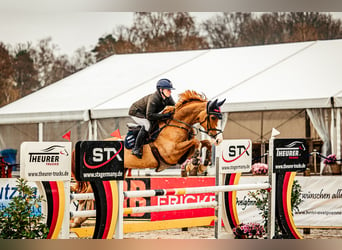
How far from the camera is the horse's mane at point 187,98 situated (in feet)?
19.5

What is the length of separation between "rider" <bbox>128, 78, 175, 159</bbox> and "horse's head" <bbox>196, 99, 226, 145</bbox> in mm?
295

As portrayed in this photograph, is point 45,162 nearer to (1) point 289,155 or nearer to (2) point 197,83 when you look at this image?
(2) point 197,83

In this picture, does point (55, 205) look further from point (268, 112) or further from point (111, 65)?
point (268, 112)

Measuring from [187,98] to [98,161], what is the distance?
4.79 ft

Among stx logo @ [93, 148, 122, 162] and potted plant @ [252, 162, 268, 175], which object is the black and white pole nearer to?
potted plant @ [252, 162, 268, 175]

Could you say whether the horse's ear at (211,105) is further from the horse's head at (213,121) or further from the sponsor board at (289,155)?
the sponsor board at (289,155)

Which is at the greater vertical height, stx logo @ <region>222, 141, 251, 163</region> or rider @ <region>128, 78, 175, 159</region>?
rider @ <region>128, 78, 175, 159</region>

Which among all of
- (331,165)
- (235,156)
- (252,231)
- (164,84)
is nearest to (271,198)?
(252,231)

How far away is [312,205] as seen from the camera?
641cm

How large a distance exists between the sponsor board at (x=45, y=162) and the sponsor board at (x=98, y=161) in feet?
0.32

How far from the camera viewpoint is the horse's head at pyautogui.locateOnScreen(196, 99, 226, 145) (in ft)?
19.5

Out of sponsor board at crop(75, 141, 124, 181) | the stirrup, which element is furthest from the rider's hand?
sponsor board at crop(75, 141, 124, 181)

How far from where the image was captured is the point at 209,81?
615 centimetres
